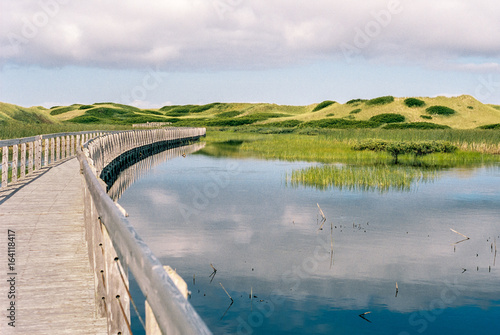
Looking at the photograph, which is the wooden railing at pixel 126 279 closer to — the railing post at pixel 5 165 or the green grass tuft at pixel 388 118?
the railing post at pixel 5 165

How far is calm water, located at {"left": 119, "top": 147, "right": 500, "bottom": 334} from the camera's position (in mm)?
9180

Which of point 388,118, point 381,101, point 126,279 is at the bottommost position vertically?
point 126,279

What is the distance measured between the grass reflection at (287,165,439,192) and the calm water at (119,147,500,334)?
109cm

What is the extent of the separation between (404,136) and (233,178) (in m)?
27.6

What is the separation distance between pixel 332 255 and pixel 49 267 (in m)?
7.17

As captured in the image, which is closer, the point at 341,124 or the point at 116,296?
the point at 116,296

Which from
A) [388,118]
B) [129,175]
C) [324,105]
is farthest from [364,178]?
[324,105]

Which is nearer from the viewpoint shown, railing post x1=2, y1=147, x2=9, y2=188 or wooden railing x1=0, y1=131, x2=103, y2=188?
railing post x1=2, y1=147, x2=9, y2=188

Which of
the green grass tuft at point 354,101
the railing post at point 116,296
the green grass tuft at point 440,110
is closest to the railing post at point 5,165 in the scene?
the railing post at point 116,296

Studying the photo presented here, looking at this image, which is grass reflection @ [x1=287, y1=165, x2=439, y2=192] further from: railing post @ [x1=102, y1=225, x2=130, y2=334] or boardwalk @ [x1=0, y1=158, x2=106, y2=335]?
railing post @ [x1=102, y1=225, x2=130, y2=334]

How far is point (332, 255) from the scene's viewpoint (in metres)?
12.5

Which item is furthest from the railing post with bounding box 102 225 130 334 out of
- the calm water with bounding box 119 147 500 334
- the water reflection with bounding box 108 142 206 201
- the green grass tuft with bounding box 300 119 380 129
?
the green grass tuft with bounding box 300 119 380 129

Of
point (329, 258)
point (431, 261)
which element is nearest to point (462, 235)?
point (431, 261)

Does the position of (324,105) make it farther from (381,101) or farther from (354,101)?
(381,101)
